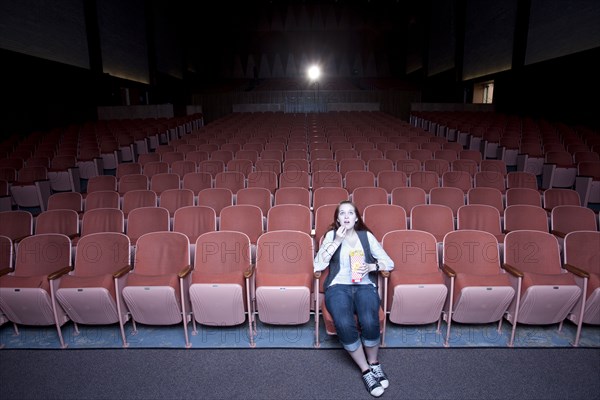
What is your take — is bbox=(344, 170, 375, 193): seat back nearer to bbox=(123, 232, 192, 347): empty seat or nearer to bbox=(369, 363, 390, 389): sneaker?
bbox=(123, 232, 192, 347): empty seat

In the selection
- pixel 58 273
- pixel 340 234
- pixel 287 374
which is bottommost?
pixel 287 374

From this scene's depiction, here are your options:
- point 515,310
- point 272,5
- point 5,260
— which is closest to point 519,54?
point 515,310

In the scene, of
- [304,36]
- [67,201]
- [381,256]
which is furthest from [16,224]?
[304,36]

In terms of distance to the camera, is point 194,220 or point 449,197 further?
point 449,197

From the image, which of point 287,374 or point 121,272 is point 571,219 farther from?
point 121,272

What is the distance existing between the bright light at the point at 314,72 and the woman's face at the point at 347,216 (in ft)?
73.2

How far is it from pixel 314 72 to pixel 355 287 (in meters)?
22.8

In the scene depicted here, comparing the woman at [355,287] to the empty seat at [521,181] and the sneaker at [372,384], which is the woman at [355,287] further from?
the empty seat at [521,181]

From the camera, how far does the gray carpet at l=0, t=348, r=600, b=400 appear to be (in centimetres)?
213

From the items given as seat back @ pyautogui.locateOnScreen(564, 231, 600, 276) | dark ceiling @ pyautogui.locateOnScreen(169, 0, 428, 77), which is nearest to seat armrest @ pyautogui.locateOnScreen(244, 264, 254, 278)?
seat back @ pyautogui.locateOnScreen(564, 231, 600, 276)

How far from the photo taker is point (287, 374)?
228 centimetres

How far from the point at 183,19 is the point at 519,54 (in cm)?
1475

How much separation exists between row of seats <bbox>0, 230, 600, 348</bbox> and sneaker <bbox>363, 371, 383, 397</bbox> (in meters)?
0.37

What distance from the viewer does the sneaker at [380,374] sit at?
83.5 inches
